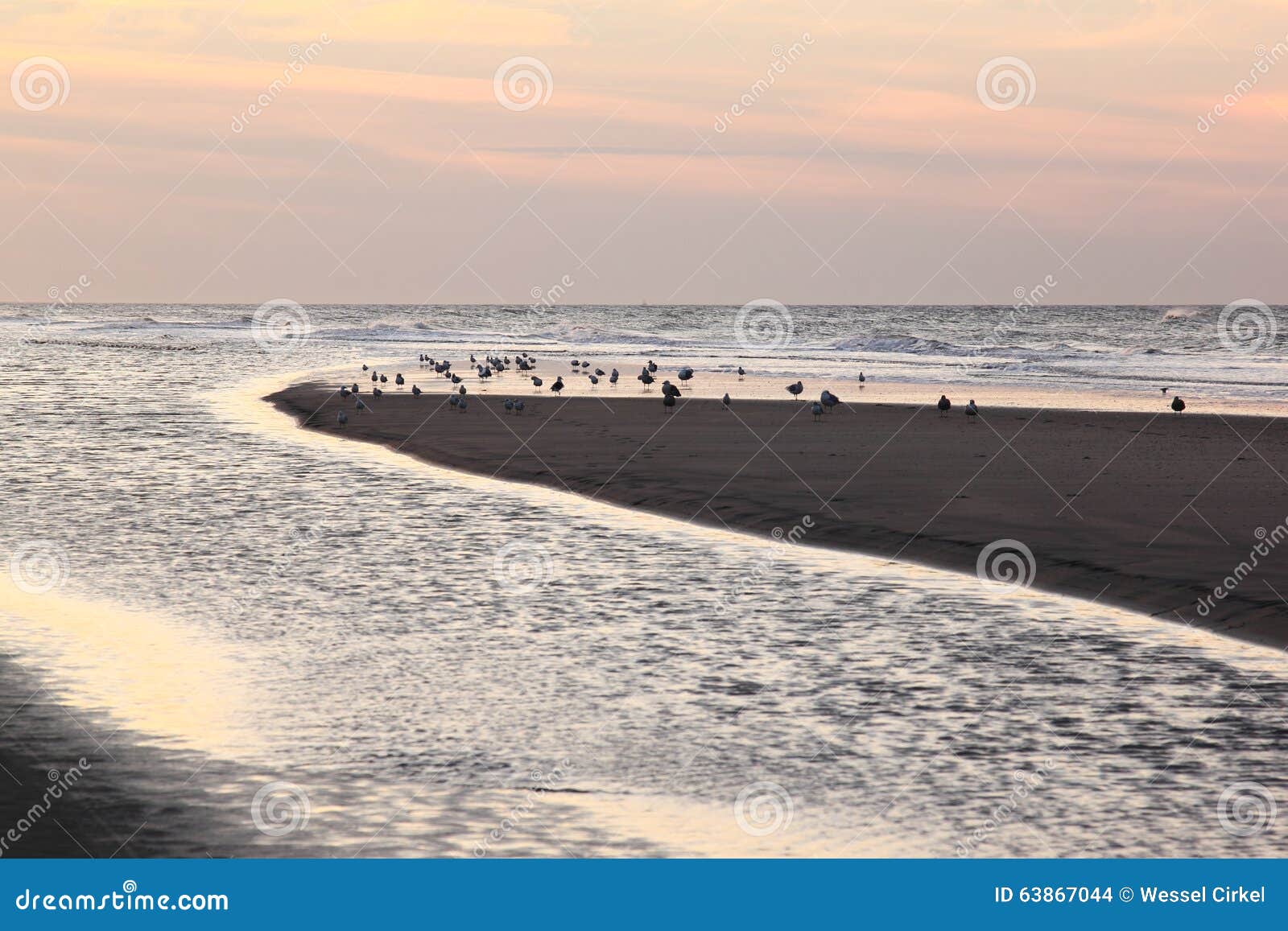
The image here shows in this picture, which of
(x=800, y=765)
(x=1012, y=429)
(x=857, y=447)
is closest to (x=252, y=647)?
(x=800, y=765)

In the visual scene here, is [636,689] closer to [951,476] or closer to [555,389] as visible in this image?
[951,476]

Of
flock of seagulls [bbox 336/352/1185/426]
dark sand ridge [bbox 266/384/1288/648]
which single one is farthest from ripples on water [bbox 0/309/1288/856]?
flock of seagulls [bbox 336/352/1185/426]

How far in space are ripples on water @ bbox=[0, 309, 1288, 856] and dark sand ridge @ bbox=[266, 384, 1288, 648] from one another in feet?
3.38

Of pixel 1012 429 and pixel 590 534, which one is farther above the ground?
pixel 1012 429

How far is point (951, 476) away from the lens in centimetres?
1650

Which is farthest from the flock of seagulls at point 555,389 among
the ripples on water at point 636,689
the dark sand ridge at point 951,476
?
the ripples on water at point 636,689

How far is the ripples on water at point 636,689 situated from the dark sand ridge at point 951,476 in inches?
40.5

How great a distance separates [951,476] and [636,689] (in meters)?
9.79

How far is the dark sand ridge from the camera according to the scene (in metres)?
11.1

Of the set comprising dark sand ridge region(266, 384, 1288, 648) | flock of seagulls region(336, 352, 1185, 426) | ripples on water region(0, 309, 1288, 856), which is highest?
Answer: flock of seagulls region(336, 352, 1185, 426)

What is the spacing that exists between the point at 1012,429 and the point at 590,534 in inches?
487

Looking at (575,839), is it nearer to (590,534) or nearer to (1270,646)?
(1270,646)

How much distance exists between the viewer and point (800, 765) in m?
6.36

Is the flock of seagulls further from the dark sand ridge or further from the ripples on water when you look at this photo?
the ripples on water
